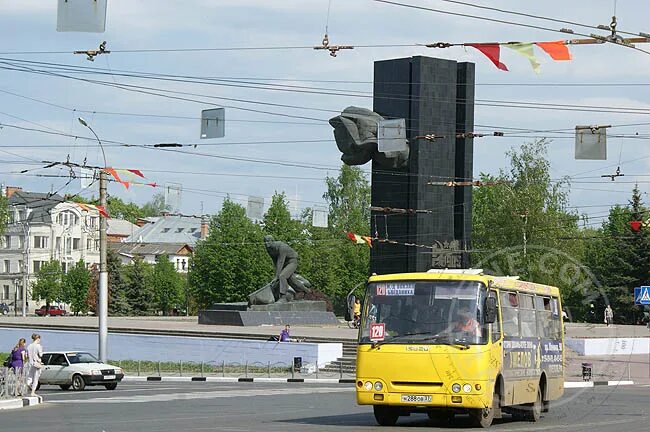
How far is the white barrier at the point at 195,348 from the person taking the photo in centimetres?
4909

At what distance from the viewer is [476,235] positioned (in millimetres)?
89500

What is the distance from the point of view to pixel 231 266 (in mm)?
108625

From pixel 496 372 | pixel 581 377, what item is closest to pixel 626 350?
pixel 581 377

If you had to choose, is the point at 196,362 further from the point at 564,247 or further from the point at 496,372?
the point at 564,247

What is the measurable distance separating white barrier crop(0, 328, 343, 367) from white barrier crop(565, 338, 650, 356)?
10.5m

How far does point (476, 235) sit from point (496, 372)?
227ft

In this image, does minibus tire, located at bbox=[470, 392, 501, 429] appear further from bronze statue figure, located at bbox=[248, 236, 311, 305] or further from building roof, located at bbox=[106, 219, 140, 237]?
building roof, located at bbox=[106, 219, 140, 237]

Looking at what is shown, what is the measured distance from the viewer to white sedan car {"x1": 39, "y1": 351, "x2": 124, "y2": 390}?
1499 inches

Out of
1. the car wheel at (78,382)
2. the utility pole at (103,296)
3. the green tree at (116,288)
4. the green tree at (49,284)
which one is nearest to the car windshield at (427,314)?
the car wheel at (78,382)

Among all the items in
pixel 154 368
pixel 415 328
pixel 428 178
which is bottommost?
pixel 154 368

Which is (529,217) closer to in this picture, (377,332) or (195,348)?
(195,348)

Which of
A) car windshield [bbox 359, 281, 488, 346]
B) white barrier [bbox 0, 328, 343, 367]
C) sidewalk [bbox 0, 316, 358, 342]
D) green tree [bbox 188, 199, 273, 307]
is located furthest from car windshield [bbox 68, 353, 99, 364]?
green tree [bbox 188, 199, 273, 307]

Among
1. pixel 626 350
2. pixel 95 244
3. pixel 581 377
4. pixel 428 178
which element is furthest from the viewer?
pixel 95 244

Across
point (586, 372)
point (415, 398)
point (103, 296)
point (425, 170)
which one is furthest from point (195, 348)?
point (415, 398)
